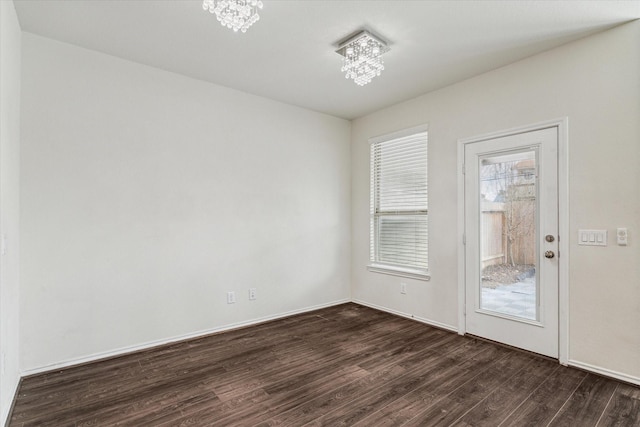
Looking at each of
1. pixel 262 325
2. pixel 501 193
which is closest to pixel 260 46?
pixel 501 193

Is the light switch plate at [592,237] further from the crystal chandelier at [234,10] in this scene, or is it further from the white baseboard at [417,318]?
the crystal chandelier at [234,10]

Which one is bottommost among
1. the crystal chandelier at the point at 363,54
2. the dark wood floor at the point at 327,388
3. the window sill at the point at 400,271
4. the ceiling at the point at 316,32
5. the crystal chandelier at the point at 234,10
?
the dark wood floor at the point at 327,388

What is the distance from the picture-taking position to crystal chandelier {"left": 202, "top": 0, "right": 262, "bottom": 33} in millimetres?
1905

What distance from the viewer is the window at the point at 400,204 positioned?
4.02 m

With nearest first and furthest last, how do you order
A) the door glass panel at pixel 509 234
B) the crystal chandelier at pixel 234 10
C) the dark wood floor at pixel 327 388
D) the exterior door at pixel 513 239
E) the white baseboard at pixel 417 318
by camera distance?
the crystal chandelier at pixel 234 10, the dark wood floor at pixel 327 388, the exterior door at pixel 513 239, the door glass panel at pixel 509 234, the white baseboard at pixel 417 318

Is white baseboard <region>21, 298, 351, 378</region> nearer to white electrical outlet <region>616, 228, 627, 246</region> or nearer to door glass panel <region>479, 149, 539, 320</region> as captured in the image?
door glass panel <region>479, 149, 539, 320</region>

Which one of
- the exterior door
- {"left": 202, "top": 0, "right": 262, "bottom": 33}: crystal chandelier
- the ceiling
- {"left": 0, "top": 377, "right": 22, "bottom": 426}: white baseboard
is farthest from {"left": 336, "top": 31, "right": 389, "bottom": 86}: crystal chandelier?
{"left": 0, "top": 377, "right": 22, "bottom": 426}: white baseboard

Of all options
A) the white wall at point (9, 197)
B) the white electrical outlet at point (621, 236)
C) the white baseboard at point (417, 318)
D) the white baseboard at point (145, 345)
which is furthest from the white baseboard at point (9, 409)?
the white electrical outlet at point (621, 236)

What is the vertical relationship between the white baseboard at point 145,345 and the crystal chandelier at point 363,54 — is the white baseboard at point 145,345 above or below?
below

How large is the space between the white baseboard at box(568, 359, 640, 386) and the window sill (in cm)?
152

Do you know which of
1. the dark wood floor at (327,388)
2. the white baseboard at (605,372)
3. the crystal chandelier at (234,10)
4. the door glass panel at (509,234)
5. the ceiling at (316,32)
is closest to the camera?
the crystal chandelier at (234,10)

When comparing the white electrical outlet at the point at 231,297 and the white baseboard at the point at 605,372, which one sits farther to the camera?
the white electrical outlet at the point at 231,297

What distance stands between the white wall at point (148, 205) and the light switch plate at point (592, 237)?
291 cm

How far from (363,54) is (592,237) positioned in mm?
2441
